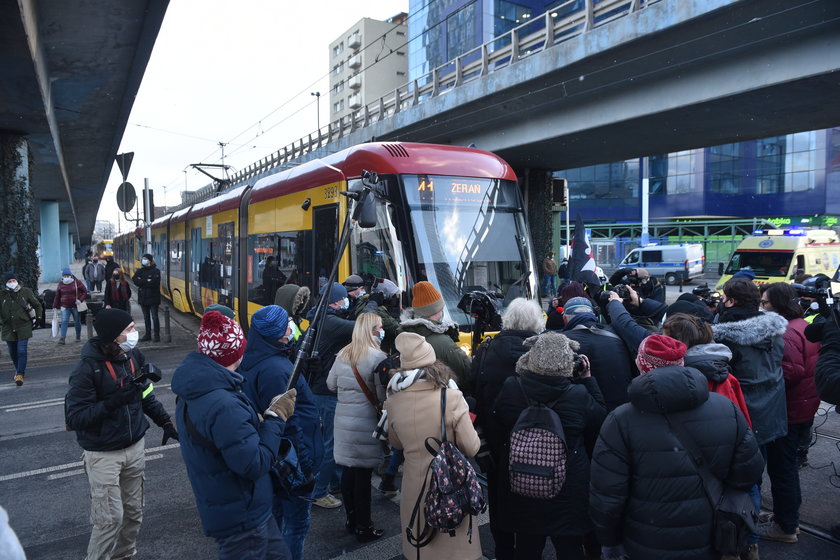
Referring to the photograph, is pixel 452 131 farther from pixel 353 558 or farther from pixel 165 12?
pixel 353 558

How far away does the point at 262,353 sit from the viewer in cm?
354

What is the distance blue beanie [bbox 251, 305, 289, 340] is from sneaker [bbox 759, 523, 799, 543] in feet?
12.4

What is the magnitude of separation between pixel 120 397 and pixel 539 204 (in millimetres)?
24211

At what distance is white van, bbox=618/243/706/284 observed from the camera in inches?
1462

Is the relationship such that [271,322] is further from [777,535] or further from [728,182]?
[728,182]

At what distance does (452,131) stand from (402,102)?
2496 mm

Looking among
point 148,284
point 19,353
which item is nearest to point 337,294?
A: point 19,353

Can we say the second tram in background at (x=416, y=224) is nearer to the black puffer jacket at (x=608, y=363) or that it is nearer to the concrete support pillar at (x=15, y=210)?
the black puffer jacket at (x=608, y=363)

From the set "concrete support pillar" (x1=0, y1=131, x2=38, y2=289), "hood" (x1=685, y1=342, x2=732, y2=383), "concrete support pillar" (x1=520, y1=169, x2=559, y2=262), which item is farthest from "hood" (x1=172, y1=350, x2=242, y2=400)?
"concrete support pillar" (x1=520, y1=169, x2=559, y2=262)

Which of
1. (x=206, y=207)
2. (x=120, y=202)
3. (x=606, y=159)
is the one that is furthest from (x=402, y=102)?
(x=120, y=202)

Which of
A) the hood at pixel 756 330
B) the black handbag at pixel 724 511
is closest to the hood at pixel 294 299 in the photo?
the hood at pixel 756 330

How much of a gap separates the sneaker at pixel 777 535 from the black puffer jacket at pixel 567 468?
78.8 inches

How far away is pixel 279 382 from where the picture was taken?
346 centimetres

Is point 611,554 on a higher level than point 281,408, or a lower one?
lower
